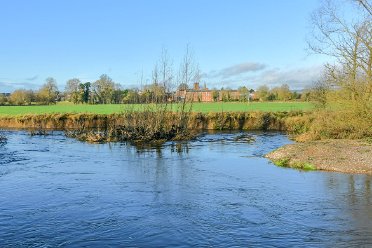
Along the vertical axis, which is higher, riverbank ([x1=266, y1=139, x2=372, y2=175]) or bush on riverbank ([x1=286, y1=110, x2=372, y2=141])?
bush on riverbank ([x1=286, y1=110, x2=372, y2=141])

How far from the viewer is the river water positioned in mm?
10336

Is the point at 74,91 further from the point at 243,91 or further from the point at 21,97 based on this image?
the point at 243,91

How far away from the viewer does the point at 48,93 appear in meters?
97.4

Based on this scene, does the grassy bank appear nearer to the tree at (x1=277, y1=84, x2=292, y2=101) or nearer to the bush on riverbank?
the bush on riverbank

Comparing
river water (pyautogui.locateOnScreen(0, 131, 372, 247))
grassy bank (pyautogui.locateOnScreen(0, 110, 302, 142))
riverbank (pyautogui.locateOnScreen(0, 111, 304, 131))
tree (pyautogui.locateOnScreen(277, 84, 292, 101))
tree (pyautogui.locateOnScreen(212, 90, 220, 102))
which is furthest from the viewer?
tree (pyautogui.locateOnScreen(212, 90, 220, 102))

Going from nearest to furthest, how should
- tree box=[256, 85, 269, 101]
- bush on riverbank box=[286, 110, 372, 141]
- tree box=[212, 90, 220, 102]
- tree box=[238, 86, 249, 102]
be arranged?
bush on riverbank box=[286, 110, 372, 141], tree box=[256, 85, 269, 101], tree box=[238, 86, 249, 102], tree box=[212, 90, 220, 102]

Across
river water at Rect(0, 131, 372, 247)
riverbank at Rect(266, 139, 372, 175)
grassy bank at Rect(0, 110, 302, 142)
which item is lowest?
river water at Rect(0, 131, 372, 247)

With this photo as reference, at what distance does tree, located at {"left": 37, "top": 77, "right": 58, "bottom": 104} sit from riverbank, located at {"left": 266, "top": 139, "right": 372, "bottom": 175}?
7955cm

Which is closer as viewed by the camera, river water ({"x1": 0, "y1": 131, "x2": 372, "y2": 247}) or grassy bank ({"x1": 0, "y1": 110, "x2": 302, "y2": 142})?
river water ({"x1": 0, "y1": 131, "x2": 372, "y2": 247})

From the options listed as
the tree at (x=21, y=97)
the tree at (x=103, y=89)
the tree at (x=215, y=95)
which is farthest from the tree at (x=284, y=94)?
the tree at (x=21, y=97)

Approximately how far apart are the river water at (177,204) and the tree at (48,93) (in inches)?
2923

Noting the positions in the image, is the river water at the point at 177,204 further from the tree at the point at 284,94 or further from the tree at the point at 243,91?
the tree at the point at 243,91

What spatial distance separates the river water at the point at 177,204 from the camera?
10.3m

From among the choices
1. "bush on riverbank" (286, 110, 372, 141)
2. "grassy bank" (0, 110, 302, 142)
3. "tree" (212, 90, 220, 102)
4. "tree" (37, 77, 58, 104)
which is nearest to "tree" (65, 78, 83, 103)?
"tree" (37, 77, 58, 104)
